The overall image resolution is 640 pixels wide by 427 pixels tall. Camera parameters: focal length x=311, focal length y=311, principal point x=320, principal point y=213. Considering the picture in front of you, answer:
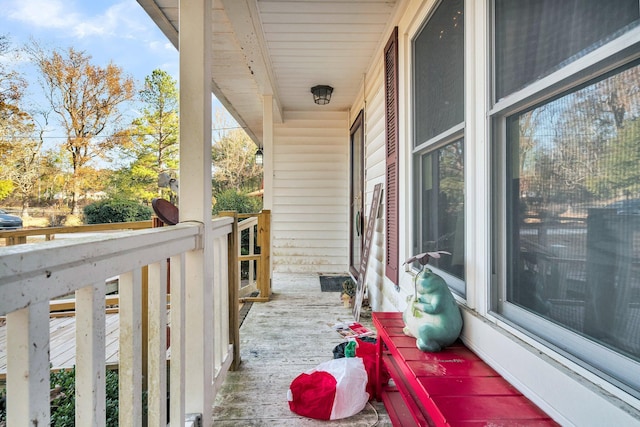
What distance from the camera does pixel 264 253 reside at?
376 cm

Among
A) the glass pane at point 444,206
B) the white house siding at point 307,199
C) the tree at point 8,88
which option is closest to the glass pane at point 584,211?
the glass pane at point 444,206

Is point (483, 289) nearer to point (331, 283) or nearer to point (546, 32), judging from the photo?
point (546, 32)

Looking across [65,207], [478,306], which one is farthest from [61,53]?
[478,306]

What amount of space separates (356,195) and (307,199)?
35.6 inches

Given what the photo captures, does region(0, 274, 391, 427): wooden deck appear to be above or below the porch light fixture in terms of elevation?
below

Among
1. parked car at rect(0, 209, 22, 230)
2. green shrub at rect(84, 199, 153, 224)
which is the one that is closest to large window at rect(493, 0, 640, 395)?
parked car at rect(0, 209, 22, 230)

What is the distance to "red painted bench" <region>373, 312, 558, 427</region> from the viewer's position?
89 centimetres

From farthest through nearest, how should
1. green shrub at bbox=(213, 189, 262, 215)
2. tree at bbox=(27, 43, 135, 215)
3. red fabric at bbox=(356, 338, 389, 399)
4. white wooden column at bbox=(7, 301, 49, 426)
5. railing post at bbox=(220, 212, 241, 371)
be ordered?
green shrub at bbox=(213, 189, 262, 215) → tree at bbox=(27, 43, 135, 215) → railing post at bbox=(220, 212, 241, 371) → red fabric at bbox=(356, 338, 389, 399) → white wooden column at bbox=(7, 301, 49, 426)

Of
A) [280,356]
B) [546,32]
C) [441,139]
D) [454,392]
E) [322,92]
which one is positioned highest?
[322,92]

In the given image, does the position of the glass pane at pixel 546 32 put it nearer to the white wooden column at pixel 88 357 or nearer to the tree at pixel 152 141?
the white wooden column at pixel 88 357

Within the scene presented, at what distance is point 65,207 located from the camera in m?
3.78

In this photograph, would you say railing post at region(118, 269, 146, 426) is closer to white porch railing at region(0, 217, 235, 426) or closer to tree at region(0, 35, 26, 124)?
white porch railing at region(0, 217, 235, 426)

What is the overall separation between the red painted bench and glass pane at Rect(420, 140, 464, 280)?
1.38ft

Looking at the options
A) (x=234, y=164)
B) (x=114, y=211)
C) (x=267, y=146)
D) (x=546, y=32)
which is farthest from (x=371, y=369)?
(x=234, y=164)
